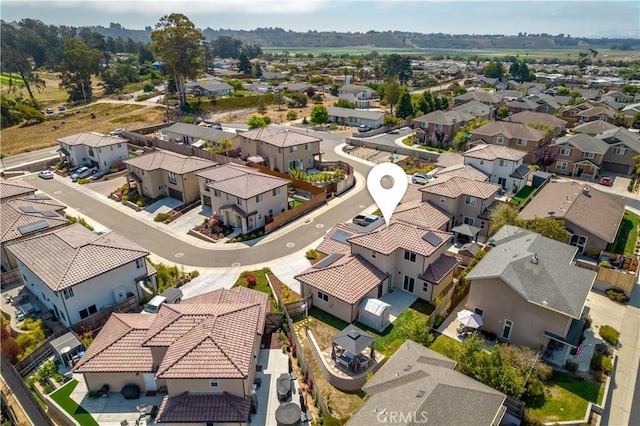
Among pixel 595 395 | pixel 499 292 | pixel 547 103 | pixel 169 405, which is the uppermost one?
pixel 547 103

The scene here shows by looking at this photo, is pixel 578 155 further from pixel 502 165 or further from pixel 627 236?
pixel 627 236

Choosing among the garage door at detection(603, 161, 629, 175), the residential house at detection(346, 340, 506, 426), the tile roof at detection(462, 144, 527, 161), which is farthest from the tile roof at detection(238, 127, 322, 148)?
the garage door at detection(603, 161, 629, 175)

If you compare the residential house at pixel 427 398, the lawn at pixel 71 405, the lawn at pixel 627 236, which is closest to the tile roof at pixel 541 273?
the residential house at pixel 427 398

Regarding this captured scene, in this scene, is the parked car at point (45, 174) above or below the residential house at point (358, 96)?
below

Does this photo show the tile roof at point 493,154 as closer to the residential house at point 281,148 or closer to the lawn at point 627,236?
the lawn at point 627,236

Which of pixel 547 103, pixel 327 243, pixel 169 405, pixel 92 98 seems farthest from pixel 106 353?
pixel 92 98

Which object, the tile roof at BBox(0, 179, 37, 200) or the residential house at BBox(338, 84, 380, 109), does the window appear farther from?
the residential house at BBox(338, 84, 380, 109)

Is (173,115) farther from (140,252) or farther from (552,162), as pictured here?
(552,162)
